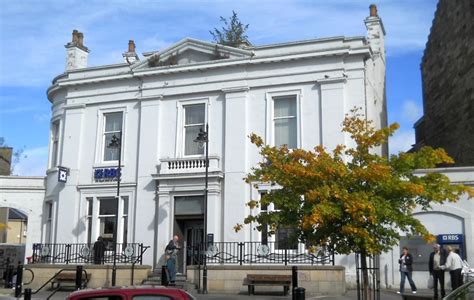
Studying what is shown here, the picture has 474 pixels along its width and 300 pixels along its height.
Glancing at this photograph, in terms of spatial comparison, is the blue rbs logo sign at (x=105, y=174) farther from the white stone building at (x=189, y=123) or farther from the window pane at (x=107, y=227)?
the window pane at (x=107, y=227)

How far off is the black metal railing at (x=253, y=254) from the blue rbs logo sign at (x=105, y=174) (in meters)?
5.33

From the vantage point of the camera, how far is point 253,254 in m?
21.8

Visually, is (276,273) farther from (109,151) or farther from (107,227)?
(109,151)

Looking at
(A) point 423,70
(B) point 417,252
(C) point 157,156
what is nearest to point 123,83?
(C) point 157,156

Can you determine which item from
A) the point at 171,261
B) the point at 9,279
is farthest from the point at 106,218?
the point at 171,261

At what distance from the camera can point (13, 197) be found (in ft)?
89.9

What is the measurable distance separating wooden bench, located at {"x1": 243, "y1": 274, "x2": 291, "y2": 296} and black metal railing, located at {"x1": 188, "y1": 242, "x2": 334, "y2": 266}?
4.36 ft

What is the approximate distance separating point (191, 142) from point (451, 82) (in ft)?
43.6

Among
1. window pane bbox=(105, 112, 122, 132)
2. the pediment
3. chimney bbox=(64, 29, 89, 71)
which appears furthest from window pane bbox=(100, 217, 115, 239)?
chimney bbox=(64, 29, 89, 71)

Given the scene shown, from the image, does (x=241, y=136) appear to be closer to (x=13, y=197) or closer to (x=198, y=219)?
(x=198, y=219)

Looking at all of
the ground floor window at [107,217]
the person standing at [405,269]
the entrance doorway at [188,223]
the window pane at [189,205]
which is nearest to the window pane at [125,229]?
the ground floor window at [107,217]

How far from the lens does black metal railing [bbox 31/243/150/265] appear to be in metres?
23.2

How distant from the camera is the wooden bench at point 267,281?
63.2 ft

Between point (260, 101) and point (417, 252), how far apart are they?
27.4ft
